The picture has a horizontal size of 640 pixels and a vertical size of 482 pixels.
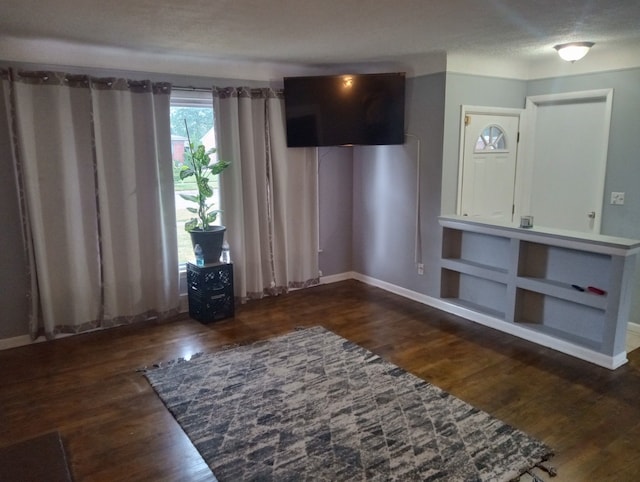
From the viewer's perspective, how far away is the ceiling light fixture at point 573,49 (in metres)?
3.68

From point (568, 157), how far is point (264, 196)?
3037 millimetres

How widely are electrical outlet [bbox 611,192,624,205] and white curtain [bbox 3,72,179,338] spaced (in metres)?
4.01

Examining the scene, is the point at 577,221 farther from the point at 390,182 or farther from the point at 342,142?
the point at 342,142

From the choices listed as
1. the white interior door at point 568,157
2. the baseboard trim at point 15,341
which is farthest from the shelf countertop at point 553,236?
the baseboard trim at point 15,341

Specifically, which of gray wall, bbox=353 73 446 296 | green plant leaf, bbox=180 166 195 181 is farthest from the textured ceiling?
green plant leaf, bbox=180 166 195 181

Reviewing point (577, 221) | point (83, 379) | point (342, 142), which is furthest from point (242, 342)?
point (577, 221)

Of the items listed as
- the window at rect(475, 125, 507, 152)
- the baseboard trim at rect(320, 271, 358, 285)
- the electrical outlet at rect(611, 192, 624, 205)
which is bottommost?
the baseboard trim at rect(320, 271, 358, 285)

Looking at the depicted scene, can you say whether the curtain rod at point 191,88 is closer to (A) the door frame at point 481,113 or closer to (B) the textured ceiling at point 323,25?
(B) the textured ceiling at point 323,25

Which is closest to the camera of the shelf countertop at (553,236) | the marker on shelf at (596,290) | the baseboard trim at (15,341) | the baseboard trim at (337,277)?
the shelf countertop at (553,236)

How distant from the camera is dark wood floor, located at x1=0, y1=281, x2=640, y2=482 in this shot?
243 cm

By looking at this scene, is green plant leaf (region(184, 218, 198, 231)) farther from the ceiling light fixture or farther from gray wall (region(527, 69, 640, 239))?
gray wall (region(527, 69, 640, 239))

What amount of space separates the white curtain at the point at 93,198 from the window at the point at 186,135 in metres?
0.21

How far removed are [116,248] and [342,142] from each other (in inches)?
94.4

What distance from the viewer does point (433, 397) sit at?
9.69ft
